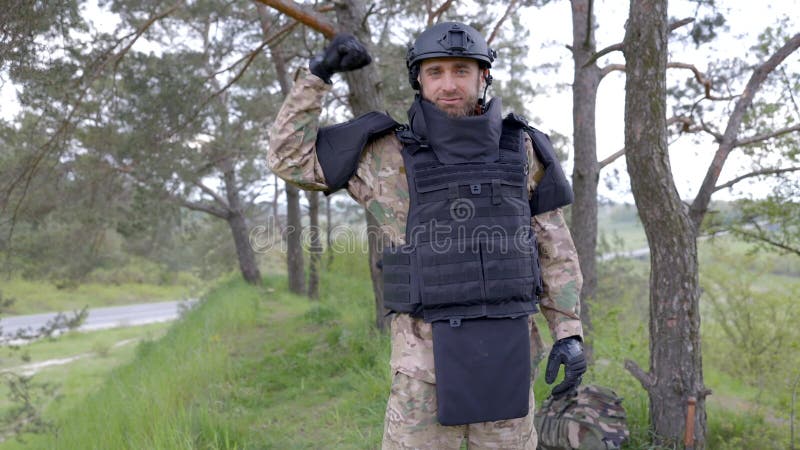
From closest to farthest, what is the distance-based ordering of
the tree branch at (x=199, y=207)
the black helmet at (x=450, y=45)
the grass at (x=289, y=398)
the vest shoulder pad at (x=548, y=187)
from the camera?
the black helmet at (x=450, y=45) → the vest shoulder pad at (x=548, y=187) → the grass at (x=289, y=398) → the tree branch at (x=199, y=207)

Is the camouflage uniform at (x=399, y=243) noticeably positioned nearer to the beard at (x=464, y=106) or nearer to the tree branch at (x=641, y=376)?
the beard at (x=464, y=106)

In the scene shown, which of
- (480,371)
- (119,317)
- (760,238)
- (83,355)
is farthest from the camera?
(119,317)

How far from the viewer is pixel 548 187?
2197 mm

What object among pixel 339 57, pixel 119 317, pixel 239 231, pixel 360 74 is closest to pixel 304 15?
pixel 360 74

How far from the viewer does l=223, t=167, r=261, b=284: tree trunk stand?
13.6 m

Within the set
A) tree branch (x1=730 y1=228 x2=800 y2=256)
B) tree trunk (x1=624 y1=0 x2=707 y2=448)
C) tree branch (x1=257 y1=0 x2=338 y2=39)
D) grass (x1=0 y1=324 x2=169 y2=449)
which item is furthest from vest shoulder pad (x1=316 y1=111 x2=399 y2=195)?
grass (x1=0 y1=324 x2=169 y2=449)

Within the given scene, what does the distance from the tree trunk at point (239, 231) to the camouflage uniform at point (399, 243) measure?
1175 cm

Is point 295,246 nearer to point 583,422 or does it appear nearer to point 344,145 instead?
point 583,422

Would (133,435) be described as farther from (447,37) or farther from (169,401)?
(447,37)

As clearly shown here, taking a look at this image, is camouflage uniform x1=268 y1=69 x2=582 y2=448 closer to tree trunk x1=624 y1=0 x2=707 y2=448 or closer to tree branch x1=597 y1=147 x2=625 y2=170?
tree trunk x1=624 y1=0 x2=707 y2=448

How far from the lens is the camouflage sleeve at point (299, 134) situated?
1997mm

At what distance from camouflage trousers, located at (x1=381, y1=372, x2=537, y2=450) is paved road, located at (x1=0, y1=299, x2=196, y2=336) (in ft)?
73.6

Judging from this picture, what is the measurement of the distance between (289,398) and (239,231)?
375 inches

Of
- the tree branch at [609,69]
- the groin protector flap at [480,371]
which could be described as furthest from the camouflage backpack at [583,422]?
the tree branch at [609,69]
